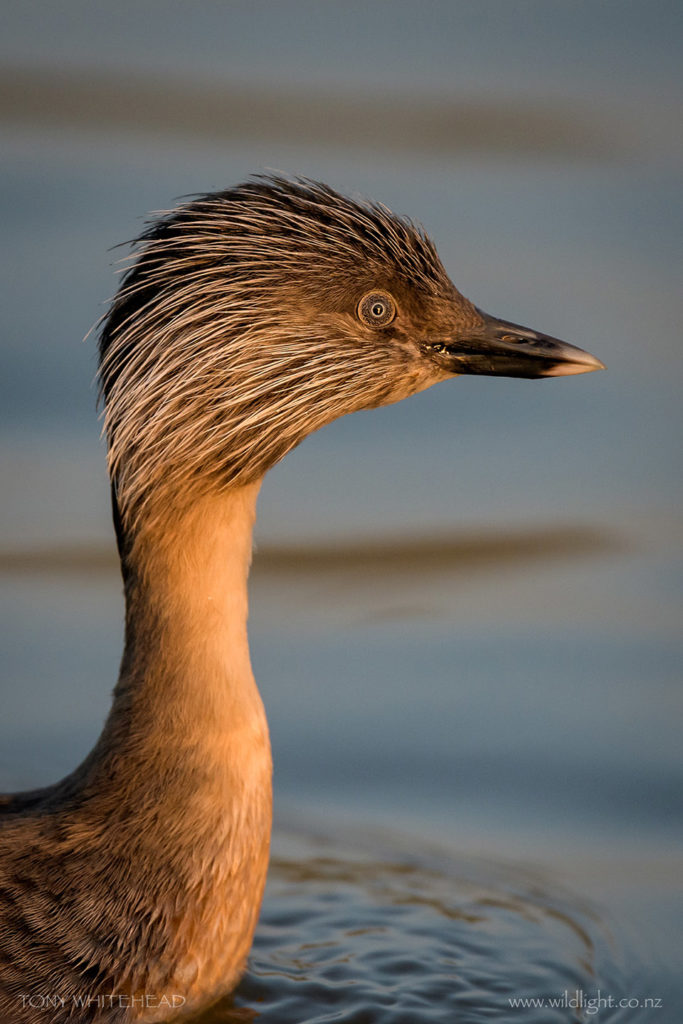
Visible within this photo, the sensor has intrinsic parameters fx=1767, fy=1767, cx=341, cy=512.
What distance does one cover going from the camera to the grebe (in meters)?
5.46

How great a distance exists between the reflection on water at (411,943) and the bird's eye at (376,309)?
7.67 ft

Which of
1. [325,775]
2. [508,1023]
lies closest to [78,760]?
[325,775]

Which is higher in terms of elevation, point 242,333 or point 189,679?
point 242,333

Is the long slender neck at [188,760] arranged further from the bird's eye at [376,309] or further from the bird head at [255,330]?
the bird's eye at [376,309]

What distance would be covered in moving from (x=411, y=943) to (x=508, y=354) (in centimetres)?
237

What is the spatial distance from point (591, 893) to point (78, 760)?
2383 mm

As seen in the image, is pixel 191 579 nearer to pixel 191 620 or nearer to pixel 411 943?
pixel 191 620

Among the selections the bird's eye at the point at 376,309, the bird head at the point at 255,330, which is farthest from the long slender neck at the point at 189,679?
the bird's eye at the point at 376,309

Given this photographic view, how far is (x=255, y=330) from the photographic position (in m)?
5.55

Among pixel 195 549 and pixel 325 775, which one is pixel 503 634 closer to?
pixel 325 775

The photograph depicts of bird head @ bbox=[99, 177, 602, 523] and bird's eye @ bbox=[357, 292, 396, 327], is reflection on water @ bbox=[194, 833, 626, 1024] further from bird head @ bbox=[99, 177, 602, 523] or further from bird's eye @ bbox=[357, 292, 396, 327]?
bird's eye @ bbox=[357, 292, 396, 327]

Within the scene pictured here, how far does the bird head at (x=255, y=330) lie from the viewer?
549cm

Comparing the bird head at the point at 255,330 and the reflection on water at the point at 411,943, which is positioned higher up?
the bird head at the point at 255,330

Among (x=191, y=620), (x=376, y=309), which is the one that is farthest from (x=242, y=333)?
(x=191, y=620)
